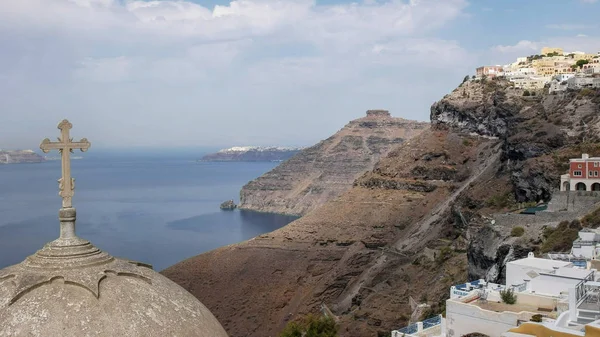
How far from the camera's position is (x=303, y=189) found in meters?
127

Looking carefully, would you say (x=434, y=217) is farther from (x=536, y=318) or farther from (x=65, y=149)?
(x=65, y=149)

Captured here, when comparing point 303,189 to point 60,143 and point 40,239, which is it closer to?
point 40,239

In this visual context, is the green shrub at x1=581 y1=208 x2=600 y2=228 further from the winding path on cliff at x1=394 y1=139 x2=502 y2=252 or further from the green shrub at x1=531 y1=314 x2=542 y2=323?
the winding path on cliff at x1=394 y1=139 x2=502 y2=252

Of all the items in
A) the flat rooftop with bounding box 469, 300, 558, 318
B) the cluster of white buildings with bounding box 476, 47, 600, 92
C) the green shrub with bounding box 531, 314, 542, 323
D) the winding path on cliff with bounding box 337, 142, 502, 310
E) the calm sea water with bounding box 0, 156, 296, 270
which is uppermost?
the cluster of white buildings with bounding box 476, 47, 600, 92

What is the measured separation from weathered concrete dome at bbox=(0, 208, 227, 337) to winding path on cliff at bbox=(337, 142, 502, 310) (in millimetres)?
40194

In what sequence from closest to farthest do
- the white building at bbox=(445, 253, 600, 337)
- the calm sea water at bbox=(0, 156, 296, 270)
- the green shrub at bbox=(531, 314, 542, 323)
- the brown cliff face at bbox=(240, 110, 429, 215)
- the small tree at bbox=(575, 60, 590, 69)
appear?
the green shrub at bbox=(531, 314, 542, 323) < the white building at bbox=(445, 253, 600, 337) < the small tree at bbox=(575, 60, 590, 69) < the calm sea water at bbox=(0, 156, 296, 270) < the brown cliff face at bbox=(240, 110, 429, 215)

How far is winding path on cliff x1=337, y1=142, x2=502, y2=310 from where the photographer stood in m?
45.6

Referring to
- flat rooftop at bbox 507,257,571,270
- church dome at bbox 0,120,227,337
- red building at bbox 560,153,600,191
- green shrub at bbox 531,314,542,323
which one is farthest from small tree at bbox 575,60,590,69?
church dome at bbox 0,120,227,337

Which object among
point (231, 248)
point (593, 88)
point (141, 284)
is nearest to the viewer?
point (141, 284)

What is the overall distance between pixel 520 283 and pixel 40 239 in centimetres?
5866

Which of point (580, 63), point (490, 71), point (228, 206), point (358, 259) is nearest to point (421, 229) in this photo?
point (358, 259)

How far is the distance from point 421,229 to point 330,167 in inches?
3057

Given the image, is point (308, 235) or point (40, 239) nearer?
point (308, 235)

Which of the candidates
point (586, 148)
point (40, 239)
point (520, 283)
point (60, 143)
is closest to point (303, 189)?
point (40, 239)
